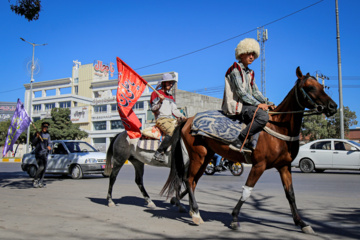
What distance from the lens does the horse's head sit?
443cm

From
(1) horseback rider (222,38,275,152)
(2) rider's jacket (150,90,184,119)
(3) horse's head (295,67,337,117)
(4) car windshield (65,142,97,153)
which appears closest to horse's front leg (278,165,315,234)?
(1) horseback rider (222,38,275,152)

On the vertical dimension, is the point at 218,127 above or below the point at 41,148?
above

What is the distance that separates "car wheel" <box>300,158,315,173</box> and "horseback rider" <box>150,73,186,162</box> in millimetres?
12135

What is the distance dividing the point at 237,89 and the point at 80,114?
69500 millimetres

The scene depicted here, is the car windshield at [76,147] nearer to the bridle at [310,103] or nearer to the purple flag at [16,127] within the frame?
the purple flag at [16,127]

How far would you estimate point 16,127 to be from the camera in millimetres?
10898

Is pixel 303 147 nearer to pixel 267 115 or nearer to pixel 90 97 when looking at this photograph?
pixel 267 115

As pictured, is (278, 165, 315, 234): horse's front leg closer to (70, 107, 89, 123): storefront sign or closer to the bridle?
the bridle

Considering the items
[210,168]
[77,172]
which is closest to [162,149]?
[77,172]

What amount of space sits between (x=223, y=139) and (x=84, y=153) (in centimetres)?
1107

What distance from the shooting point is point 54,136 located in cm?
5581

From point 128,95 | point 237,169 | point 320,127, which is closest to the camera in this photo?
point 128,95

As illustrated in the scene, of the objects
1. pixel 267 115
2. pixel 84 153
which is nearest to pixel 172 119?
pixel 267 115

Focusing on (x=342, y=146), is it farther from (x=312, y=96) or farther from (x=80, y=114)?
(x=80, y=114)
